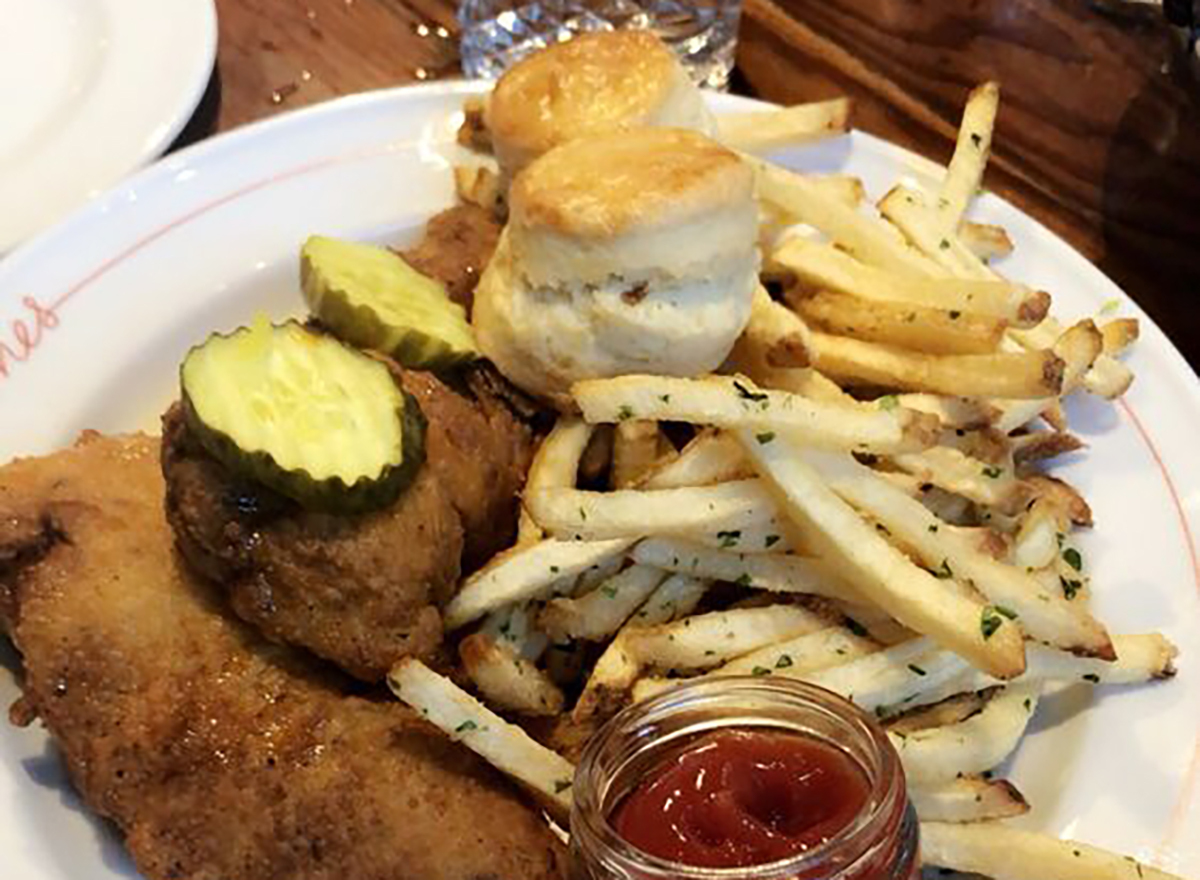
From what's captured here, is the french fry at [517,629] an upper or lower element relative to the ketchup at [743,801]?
lower

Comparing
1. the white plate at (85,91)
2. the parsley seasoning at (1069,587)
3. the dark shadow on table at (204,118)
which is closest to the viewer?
the parsley seasoning at (1069,587)

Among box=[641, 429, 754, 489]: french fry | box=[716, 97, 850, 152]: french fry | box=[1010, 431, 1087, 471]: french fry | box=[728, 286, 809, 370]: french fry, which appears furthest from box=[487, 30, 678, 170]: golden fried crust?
box=[1010, 431, 1087, 471]: french fry

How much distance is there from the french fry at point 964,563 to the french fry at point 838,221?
23.7 inches

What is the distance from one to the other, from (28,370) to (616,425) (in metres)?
1.13

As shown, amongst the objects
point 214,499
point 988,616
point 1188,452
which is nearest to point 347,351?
point 214,499

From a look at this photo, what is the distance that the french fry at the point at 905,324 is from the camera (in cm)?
251

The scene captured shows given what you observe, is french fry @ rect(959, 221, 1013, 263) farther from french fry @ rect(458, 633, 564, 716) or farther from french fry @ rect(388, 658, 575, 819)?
french fry @ rect(388, 658, 575, 819)

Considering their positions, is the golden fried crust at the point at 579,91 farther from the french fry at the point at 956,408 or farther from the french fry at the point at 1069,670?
the french fry at the point at 1069,670

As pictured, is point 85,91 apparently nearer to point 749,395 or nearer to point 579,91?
point 579,91

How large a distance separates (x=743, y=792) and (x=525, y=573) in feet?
1.73

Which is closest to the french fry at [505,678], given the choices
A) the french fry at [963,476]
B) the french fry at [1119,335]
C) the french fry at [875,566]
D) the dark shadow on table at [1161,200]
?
the french fry at [875,566]

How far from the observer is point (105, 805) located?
7.08 feet

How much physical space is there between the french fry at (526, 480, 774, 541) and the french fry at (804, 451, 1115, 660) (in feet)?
0.41

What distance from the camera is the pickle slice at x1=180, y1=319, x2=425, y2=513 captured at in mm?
2135
